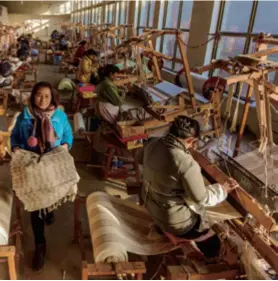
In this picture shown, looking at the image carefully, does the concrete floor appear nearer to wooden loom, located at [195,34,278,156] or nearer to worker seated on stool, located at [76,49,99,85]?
wooden loom, located at [195,34,278,156]

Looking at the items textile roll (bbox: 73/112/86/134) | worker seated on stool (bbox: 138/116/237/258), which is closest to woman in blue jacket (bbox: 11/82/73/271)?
worker seated on stool (bbox: 138/116/237/258)

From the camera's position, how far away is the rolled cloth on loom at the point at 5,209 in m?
2.02

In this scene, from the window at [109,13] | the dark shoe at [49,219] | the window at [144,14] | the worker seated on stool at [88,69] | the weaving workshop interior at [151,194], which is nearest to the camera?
the weaving workshop interior at [151,194]

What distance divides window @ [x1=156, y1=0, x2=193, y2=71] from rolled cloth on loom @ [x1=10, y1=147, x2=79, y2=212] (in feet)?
18.5

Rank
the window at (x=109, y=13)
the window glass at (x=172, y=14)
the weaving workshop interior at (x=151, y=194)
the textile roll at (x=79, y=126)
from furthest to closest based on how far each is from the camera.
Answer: the window at (x=109, y=13) → the window glass at (x=172, y=14) → the textile roll at (x=79, y=126) → the weaving workshop interior at (x=151, y=194)

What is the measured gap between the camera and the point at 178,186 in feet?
6.29

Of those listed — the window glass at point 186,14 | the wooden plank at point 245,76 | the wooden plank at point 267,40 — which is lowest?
the wooden plank at point 245,76

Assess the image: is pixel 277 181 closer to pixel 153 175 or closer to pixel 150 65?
pixel 153 175

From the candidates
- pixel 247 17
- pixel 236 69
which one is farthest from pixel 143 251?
pixel 247 17

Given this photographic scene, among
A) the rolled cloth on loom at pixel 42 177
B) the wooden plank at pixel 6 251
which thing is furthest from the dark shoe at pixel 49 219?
the wooden plank at pixel 6 251

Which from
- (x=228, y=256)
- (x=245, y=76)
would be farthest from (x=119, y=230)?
(x=245, y=76)

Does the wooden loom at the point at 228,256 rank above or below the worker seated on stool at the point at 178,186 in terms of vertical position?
below

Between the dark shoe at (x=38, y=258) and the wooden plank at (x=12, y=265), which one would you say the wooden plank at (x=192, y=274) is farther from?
the dark shoe at (x=38, y=258)

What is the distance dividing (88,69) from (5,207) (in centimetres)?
476
